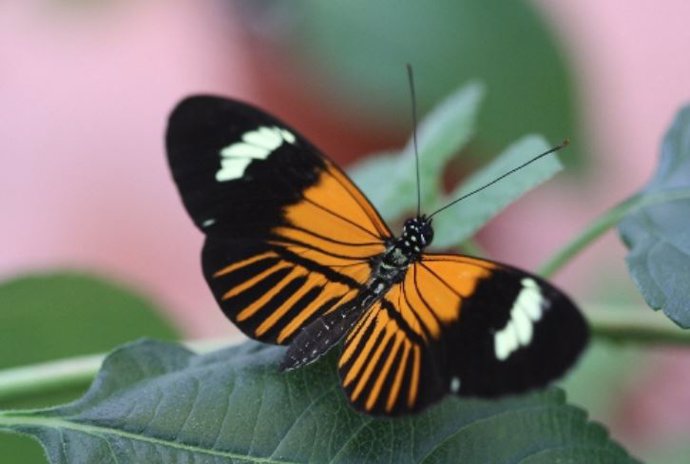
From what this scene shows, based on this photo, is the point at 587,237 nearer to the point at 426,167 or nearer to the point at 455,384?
the point at 426,167

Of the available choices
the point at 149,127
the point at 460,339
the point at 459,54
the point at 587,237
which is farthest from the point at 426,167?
the point at 149,127

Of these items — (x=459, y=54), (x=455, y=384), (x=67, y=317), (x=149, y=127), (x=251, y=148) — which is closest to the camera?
(x=455, y=384)

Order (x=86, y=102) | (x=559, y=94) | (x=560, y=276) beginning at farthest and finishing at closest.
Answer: (x=86, y=102) → (x=560, y=276) → (x=559, y=94)

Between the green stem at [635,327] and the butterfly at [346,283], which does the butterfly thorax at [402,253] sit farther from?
the green stem at [635,327]

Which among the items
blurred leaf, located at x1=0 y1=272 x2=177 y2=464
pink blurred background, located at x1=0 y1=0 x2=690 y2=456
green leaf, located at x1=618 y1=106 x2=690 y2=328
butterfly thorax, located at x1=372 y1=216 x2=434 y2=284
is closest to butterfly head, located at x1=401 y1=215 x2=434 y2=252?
butterfly thorax, located at x1=372 y1=216 x2=434 y2=284

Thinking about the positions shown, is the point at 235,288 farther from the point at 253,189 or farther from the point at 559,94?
the point at 559,94

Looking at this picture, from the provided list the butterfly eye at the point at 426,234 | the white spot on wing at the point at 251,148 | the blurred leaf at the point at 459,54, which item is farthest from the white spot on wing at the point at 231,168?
the blurred leaf at the point at 459,54

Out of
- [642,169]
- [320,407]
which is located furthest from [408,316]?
[642,169]
